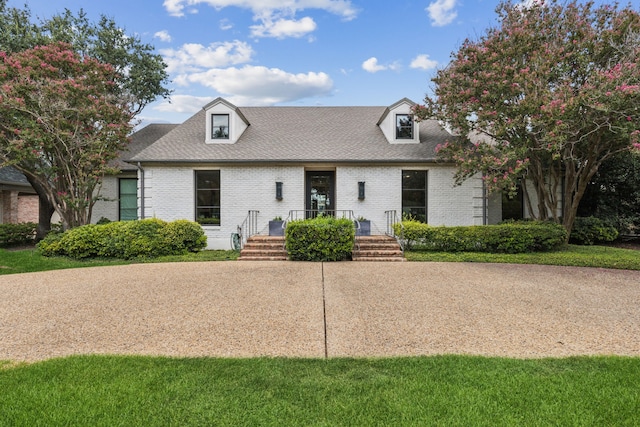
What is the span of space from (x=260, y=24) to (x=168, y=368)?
13.1m

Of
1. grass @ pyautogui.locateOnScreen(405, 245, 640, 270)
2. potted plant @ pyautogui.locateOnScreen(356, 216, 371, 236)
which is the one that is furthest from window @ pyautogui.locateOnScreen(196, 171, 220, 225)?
grass @ pyautogui.locateOnScreen(405, 245, 640, 270)

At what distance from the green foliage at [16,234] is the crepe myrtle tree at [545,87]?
1703 centimetres

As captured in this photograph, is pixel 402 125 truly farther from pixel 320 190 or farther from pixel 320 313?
pixel 320 313

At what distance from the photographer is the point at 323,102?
1666 cm

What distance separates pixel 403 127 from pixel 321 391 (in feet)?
38.3

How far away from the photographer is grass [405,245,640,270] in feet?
26.6

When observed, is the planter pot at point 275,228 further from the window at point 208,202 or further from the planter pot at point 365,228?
the planter pot at point 365,228

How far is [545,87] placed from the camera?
8.89 meters

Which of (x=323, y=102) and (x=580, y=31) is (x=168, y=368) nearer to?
(x=580, y=31)

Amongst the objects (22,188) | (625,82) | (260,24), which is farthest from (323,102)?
(22,188)

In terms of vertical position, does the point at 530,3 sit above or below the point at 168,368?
above

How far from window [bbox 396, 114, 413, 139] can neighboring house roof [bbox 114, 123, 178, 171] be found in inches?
428

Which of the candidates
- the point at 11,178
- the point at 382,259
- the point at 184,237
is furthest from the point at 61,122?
the point at 382,259

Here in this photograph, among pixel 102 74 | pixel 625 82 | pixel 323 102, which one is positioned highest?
pixel 323 102
